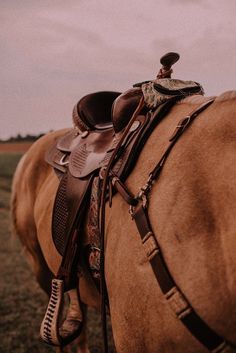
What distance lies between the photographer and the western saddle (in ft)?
5.93

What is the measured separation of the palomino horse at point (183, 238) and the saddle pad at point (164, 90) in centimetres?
7

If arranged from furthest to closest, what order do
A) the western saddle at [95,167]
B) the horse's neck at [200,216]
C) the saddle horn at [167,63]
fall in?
1. the saddle horn at [167,63]
2. the western saddle at [95,167]
3. the horse's neck at [200,216]

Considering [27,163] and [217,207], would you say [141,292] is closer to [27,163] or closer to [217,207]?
[217,207]

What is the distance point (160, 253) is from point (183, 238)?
0.34 feet

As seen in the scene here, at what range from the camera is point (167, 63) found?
6.84ft

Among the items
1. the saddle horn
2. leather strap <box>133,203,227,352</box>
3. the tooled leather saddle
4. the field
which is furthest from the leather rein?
the field

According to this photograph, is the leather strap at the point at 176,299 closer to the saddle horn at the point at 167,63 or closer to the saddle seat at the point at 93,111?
the saddle horn at the point at 167,63

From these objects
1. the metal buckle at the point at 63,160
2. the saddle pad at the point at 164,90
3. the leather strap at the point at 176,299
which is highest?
the saddle pad at the point at 164,90

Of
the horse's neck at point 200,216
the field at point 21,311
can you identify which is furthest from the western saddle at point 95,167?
the field at point 21,311

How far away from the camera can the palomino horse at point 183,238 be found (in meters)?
1.29

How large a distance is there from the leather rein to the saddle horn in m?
0.57

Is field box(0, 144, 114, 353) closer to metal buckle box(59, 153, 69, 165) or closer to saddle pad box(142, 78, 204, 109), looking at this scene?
metal buckle box(59, 153, 69, 165)

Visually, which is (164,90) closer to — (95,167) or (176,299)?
(95,167)

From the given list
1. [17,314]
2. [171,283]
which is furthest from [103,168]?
[17,314]
